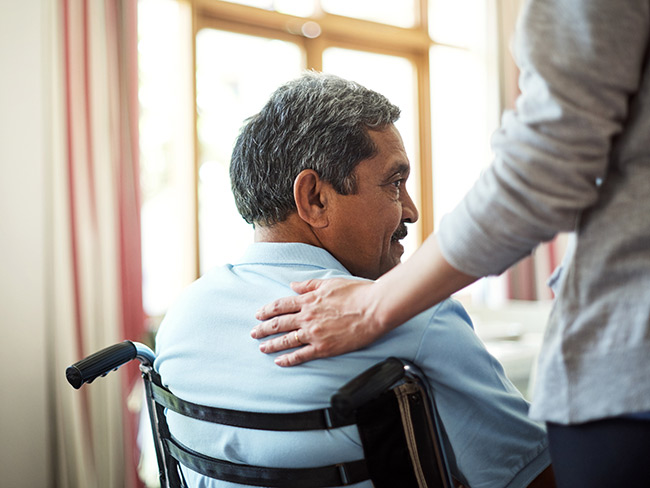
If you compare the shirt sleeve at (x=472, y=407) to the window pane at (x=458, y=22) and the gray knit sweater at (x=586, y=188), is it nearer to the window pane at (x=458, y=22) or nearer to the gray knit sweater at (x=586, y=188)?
the gray knit sweater at (x=586, y=188)

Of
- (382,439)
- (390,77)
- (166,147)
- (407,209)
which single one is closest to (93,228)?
(166,147)

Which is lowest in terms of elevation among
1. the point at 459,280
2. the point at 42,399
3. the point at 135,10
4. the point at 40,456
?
the point at 40,456

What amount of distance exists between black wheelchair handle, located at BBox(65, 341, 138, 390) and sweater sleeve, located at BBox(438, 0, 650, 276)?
752mm

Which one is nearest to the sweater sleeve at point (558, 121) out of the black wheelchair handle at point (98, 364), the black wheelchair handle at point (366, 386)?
the black wheelchair handle at point (366, 386)

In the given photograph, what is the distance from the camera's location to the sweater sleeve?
0.56 meters

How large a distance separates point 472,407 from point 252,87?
3113mm

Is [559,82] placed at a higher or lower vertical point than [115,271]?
higher

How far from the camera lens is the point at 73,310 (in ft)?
9.04

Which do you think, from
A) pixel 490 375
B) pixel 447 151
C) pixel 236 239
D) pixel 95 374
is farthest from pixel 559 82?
pixel 447 151

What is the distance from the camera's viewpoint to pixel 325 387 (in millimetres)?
868

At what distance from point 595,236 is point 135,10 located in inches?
113

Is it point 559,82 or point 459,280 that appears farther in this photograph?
point 459,280

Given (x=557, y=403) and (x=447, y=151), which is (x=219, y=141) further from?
(x=557, y=403)

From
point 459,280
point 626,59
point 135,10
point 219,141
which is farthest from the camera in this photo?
point 219,141
